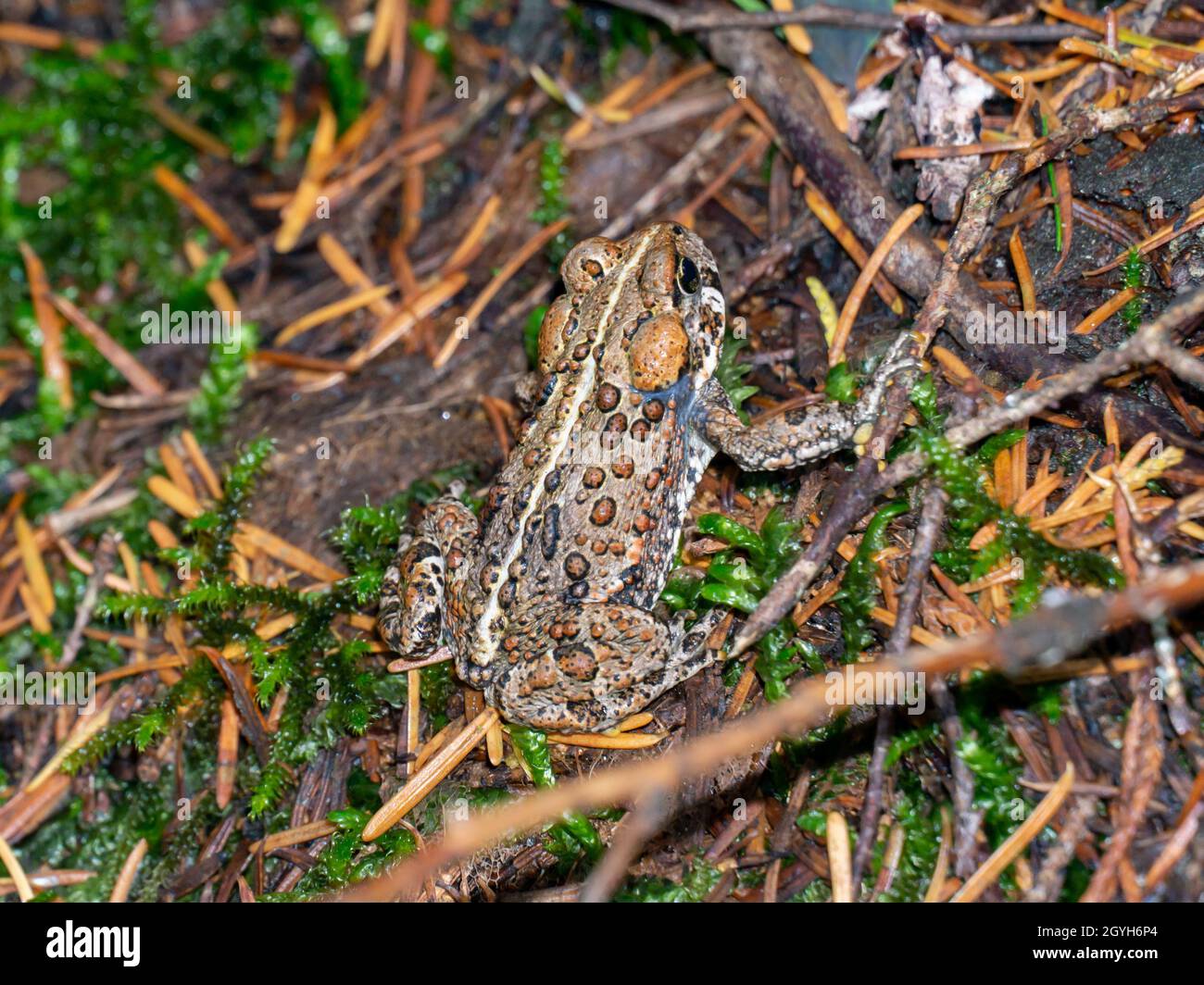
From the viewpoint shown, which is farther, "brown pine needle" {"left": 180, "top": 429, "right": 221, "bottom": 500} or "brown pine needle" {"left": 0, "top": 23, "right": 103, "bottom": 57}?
"brown pine needle" {"left": 0, "top": 23, "right": 103, "bottom": 57}

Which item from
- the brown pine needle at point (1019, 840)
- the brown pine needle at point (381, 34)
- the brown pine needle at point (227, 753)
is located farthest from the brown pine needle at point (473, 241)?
the brown pine needle at point (1019, 840)

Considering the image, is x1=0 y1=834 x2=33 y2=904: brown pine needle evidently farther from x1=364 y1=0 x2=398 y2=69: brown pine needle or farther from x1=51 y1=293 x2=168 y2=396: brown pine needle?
x1=364 y1=0 x2=398 y2=69: brown pine needle

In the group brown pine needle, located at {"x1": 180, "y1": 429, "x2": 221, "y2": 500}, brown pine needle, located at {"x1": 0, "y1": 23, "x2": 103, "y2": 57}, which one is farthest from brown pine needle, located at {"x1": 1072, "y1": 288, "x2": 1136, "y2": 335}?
brown pine needle, located at {"x1": 0, "y1": 23, "x2": 103, "y2": 57}

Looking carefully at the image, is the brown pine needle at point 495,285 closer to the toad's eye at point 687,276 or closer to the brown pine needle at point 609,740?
the toad's eye at point 687,276

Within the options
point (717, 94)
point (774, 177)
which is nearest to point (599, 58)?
point (717, 94)

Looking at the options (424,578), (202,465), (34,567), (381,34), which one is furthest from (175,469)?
(381,34)
